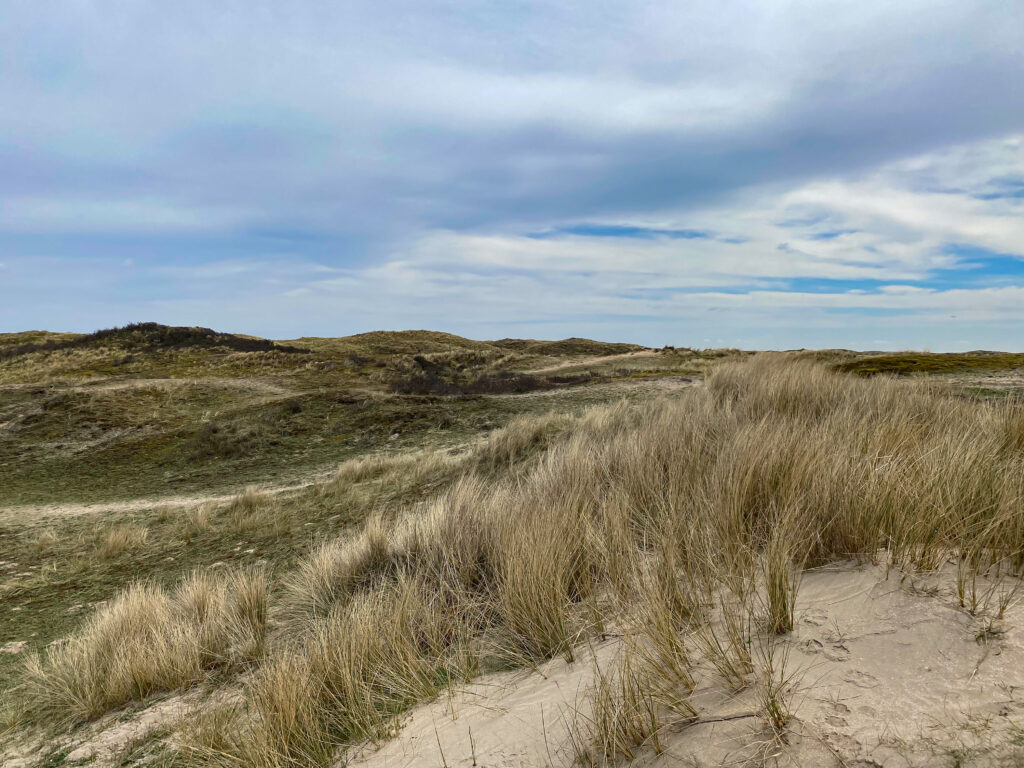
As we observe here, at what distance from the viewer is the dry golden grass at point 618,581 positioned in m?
2.14

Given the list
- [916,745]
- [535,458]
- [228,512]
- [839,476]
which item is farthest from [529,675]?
[228,512]

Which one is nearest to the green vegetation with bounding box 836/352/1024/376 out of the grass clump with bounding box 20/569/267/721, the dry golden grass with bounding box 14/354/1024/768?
the dry golden grass with bounding box 14/354/1024/768

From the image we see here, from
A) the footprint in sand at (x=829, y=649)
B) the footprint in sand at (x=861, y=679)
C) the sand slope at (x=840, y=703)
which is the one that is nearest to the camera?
the sand slope at (x=840, y=703)

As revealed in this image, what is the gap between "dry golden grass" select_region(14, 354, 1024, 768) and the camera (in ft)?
7.01

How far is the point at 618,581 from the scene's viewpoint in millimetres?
2789

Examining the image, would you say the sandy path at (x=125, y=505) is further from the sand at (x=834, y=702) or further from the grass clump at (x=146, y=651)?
the sand at (x=834, y=702)

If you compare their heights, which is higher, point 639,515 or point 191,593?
→ point 639,515

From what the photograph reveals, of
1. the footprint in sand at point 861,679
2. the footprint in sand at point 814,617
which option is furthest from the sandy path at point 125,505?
the footprint in sand at point 861,679

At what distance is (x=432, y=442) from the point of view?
48.7 feet

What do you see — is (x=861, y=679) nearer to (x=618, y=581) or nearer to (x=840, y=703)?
(x=840, y=703)

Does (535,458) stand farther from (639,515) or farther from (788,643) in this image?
(788,643)

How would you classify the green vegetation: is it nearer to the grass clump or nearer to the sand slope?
the sand slope

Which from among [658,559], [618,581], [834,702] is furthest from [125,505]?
[834,702]

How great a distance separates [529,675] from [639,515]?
1.61 meters
